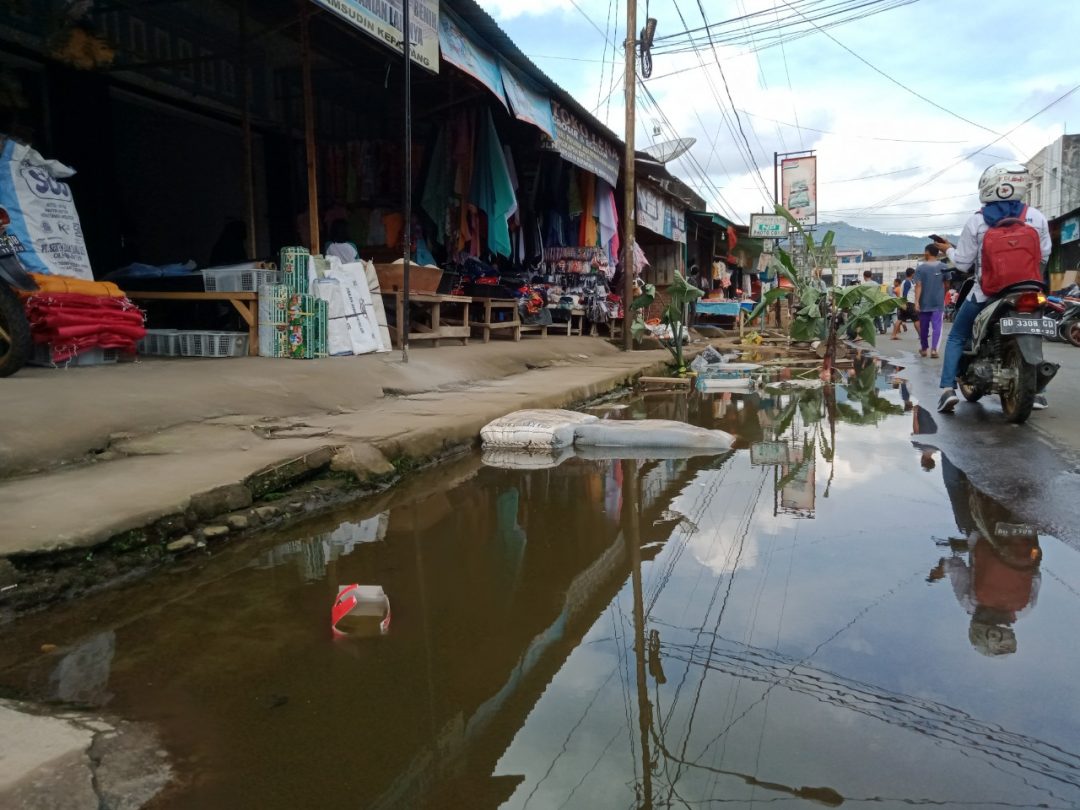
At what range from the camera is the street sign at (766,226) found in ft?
69.0

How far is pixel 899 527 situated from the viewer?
9.93 ft

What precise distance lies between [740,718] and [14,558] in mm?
1998

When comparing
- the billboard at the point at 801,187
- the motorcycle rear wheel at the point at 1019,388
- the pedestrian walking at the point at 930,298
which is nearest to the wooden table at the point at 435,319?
the motorcycle rear wheel at the point at 1019,388

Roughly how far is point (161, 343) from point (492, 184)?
176 inches

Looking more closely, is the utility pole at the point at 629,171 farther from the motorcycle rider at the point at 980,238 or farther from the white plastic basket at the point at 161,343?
the white plastic basket at the point at 161,343

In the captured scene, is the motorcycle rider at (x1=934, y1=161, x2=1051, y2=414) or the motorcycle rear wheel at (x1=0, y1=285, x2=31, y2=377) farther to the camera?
the motorcycle rider at (x1=934, y1=161, x2=1051, y2=414)

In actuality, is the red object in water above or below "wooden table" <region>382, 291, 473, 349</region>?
below

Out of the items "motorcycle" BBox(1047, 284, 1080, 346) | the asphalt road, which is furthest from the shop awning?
the asphalt road

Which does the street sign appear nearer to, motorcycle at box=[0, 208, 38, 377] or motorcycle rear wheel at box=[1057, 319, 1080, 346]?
motorcycle rear wheel at box=[1057, 319, 1080, 346]

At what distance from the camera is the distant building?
26.9 metres

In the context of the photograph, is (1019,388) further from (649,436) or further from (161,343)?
(161,343)

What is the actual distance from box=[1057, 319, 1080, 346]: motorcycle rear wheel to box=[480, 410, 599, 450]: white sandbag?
12697mm

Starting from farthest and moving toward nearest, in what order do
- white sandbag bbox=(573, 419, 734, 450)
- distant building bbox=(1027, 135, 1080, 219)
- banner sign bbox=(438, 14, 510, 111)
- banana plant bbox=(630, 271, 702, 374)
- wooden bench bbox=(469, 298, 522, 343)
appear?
distant building bbox=(1027, 135, 1080, 219) → wooden bench bbox=(469, 298, 522, 343) → banana plant bbox=(630, 271, 702, 374) → banner sign bbox=(438, 14, 510, 111) → white sandbag bbox=(573, 419, 734, 450)

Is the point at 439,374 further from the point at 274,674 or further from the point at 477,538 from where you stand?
the point at 274,674
